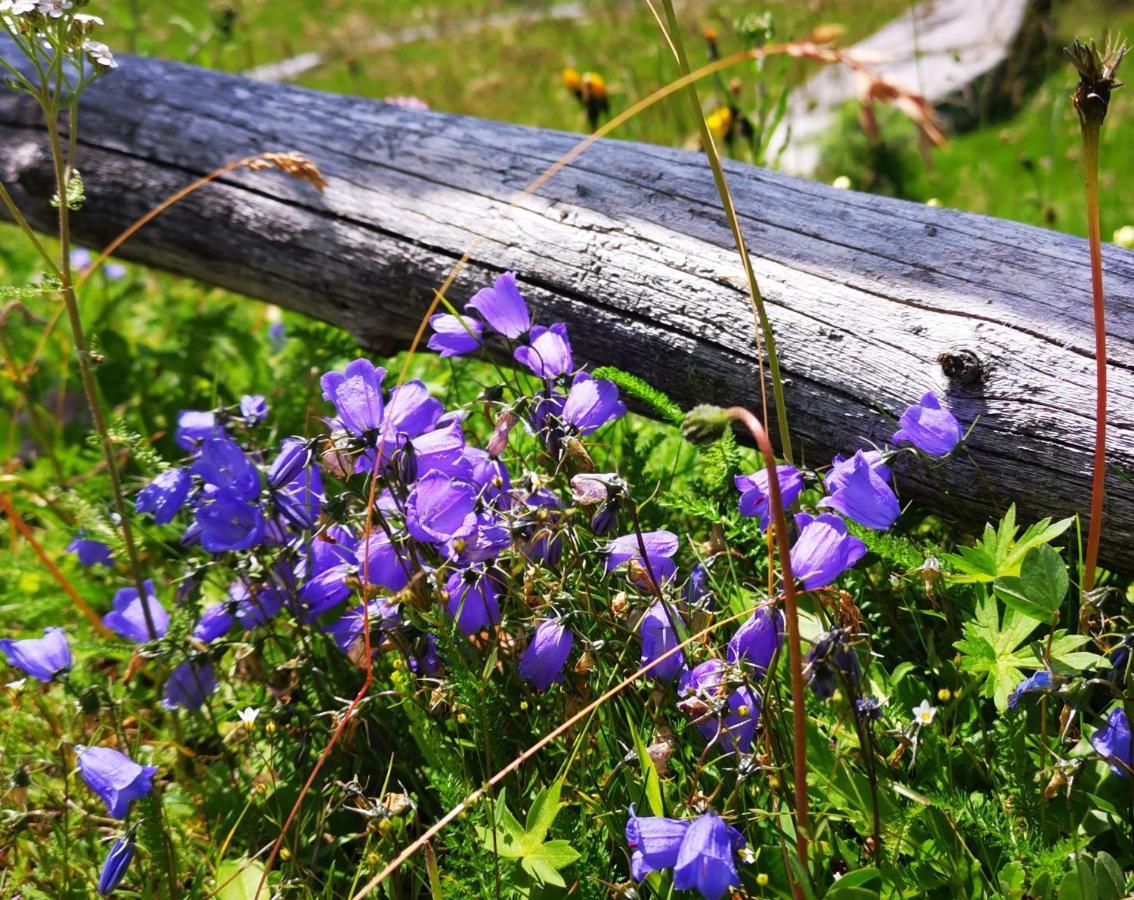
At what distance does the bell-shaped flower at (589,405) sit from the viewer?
1667 millimetres

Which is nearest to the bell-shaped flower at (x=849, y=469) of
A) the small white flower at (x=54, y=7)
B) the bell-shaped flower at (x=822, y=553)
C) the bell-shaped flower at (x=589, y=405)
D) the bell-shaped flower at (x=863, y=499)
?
the bell-shaped flower at (x=863, y=499)

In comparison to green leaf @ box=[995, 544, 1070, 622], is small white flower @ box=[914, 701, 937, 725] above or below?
below

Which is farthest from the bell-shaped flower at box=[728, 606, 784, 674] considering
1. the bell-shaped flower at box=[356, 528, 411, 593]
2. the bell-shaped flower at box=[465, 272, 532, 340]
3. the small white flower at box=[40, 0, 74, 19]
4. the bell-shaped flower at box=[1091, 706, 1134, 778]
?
the small white flower at box=[40, 0, 74, 19]

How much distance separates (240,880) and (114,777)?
0.24 metres

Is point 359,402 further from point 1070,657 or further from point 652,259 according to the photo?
point 1070,657

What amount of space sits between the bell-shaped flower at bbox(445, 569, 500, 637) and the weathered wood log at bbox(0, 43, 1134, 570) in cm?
68

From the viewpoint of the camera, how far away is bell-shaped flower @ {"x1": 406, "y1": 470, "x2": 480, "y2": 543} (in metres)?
1.51

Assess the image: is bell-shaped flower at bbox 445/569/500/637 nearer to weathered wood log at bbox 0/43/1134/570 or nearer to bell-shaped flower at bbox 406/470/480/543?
bell-shaped flower at bbox 406/470/480/543

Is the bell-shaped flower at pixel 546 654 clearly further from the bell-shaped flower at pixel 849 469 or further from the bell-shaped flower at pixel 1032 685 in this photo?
the bell-shaped flower at pixel 1032 685

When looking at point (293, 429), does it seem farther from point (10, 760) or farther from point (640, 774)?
point (640, 774)

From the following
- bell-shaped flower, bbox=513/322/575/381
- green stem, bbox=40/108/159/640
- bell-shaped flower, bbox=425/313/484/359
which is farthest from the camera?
bell-shaped flower, bbox=425/313/484/359

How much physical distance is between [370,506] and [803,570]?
0.58 metres

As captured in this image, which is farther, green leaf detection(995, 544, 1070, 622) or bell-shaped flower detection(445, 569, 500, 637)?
bell-shaped flower detection(445, 569, 500, 637)

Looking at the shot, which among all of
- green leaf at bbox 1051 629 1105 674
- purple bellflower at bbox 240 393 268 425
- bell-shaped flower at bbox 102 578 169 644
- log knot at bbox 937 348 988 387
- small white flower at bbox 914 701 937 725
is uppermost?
log knot at bbox 937 348 988 387
